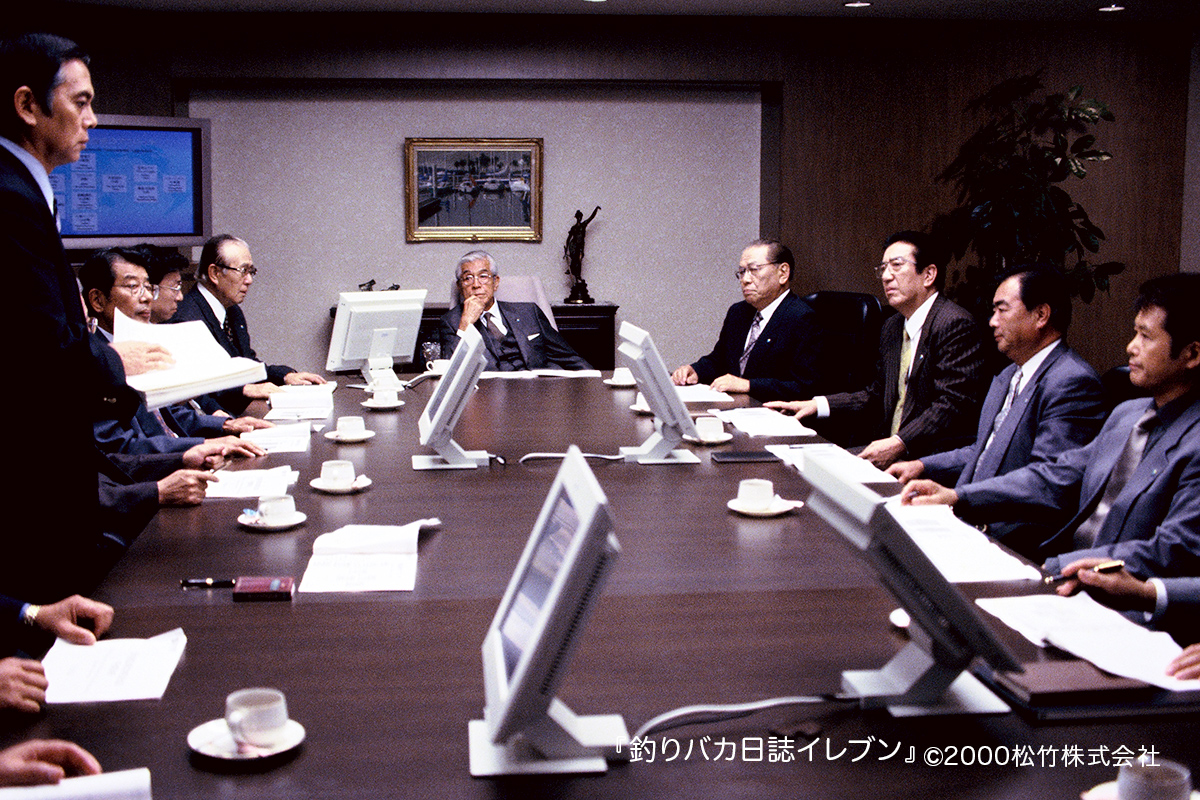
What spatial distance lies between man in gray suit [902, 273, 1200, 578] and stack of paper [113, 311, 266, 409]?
1.57 m

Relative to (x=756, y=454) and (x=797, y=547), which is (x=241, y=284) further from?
(x=797, y=547)

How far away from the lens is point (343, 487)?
250cm

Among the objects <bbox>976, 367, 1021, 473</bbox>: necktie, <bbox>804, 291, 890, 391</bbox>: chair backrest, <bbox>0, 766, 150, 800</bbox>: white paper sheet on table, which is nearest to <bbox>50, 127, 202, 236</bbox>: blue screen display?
<bbox>804, 291, 890, 391</bbox>: chair backrest

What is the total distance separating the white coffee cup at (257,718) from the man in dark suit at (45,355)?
945 mm

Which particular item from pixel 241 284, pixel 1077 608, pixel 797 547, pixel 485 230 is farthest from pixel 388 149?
pixel 1077 608

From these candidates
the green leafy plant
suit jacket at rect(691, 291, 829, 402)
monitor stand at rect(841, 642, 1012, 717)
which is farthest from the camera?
the green leafy plant

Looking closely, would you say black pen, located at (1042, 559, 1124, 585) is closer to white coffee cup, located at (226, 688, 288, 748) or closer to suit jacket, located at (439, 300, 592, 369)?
white coffee cup, located at (226, 688, 288, 748)

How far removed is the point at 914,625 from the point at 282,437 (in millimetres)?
2288

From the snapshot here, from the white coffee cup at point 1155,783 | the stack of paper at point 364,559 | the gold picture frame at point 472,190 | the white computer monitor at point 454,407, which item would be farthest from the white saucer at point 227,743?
the gold picture frame at point 472,190

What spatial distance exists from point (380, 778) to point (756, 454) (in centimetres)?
188

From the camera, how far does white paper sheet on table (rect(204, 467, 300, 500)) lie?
2.47 meters

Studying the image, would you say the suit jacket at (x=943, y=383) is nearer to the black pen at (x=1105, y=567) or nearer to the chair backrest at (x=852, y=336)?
the chair backrest at (x=852, y=336)

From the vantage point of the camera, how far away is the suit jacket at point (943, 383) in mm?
3760

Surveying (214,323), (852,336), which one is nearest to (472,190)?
(214,323)
